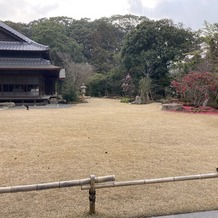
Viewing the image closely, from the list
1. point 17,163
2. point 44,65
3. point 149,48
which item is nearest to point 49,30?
point 149,48

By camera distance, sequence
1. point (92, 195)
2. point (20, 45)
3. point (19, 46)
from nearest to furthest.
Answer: point (92, 195) < point (19, 46) < point (20, 45)

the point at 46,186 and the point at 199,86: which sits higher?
the point at 199,86

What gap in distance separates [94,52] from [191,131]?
41.1 m

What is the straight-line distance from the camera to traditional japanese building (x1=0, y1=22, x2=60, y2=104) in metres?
21.7

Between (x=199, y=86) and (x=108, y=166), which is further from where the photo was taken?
(x=199, y=86)

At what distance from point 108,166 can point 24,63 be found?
740 inches

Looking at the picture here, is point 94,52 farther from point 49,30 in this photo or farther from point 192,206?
point 192,206

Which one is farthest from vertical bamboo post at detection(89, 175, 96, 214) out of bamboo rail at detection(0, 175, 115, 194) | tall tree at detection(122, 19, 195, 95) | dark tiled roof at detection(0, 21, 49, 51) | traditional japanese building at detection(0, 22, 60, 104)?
tall tree at detection(122, 19, 195, 95)

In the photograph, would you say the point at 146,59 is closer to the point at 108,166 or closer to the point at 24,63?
the point at 24,63

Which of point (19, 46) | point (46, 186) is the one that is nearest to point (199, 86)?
point (19, 46)

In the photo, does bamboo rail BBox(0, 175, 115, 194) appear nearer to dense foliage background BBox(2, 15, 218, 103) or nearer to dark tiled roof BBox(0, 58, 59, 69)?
dense foliage background BBox(2, 15, 218, 103)

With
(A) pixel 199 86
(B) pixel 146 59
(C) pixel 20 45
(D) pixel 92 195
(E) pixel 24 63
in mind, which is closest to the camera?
(D) pixel 92 195

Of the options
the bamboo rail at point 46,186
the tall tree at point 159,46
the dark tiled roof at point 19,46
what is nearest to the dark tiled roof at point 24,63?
the dark tiled roof at point 19,46

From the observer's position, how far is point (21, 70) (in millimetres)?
21344
